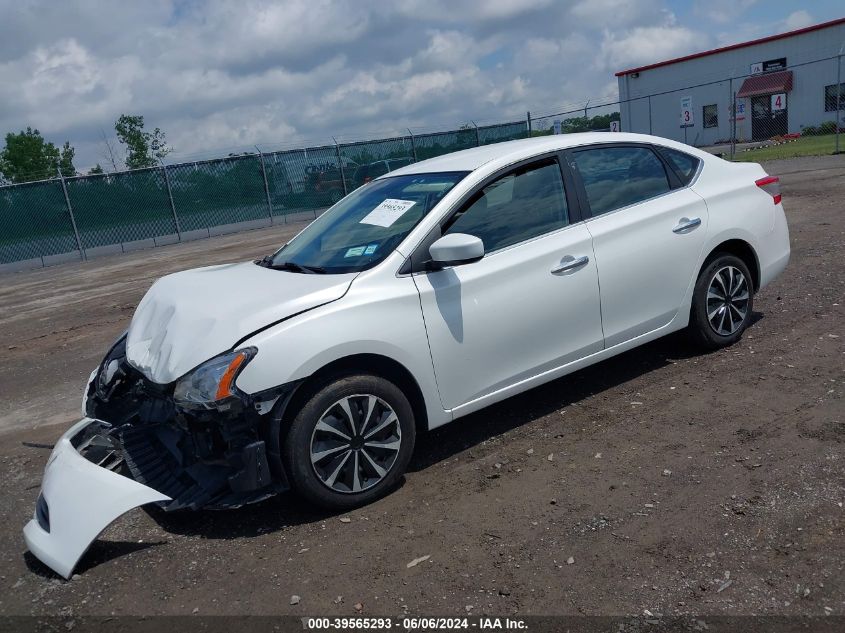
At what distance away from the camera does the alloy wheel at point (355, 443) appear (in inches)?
144

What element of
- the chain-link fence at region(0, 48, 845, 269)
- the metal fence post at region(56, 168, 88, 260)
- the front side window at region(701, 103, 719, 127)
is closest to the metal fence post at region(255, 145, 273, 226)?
the chain-link fence at region(0, 48, 845, 269)

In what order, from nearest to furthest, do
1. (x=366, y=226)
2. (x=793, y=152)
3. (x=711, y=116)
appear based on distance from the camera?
(x=366, y=226) → (x=793, y=152) → (x=711, y=116)

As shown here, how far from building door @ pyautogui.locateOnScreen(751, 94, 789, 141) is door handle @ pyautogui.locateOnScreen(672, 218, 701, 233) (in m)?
41.3

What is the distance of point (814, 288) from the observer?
7012mm

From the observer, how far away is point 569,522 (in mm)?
3502

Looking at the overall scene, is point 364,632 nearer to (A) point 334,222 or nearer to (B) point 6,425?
(A) point 334,222

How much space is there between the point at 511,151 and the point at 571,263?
84cm

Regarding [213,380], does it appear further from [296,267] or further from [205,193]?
[205,193]

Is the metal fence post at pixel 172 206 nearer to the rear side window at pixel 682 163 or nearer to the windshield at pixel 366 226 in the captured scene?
the windshield at pixel 366 226

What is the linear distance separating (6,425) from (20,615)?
10.7 feet

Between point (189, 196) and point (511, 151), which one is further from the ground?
point (511, 151)

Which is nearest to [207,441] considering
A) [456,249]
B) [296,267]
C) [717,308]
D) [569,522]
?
[296,267]

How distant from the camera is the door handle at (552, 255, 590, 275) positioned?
4477mm

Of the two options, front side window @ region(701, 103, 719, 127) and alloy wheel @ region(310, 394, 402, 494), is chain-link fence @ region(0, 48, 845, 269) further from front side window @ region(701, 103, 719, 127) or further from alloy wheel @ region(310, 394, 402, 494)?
alloy wheel @ region(310, 394, 402, 494)
